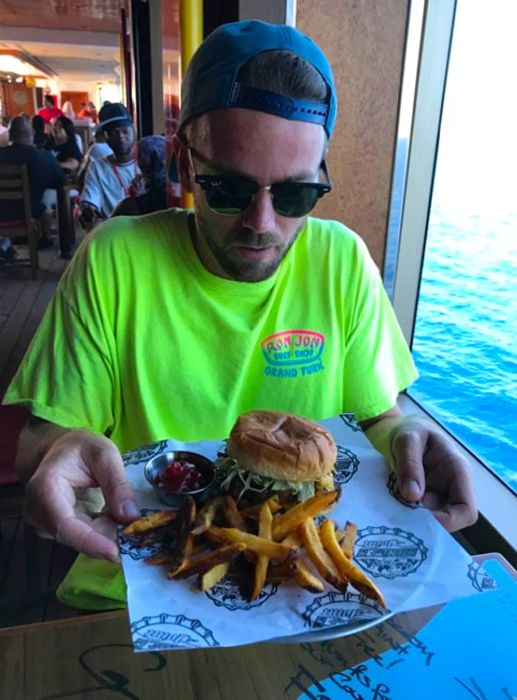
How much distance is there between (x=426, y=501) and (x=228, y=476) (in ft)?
1.49

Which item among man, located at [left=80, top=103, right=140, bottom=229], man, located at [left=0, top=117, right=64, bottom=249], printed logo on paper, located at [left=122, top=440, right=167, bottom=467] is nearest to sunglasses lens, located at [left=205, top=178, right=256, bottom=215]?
printed logo on paper, located at [left=122, top=440, right=167, bottom=467]

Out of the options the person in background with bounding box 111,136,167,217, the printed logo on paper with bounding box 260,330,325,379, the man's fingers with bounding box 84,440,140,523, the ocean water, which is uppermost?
the person in background with bounding box 111,136,167,217

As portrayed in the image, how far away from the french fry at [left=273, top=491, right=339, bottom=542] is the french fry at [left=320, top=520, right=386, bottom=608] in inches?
2.6

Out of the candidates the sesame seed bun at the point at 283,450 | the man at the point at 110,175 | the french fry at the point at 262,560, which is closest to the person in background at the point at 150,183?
the man at the point at 110,175

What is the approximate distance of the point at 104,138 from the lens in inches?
234

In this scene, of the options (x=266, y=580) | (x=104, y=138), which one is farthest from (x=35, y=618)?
(x=104, y=138)

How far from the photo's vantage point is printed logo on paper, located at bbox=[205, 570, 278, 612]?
41.8 inches

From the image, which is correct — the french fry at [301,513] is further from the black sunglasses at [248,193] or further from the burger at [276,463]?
the black sunglasses at [248,193]

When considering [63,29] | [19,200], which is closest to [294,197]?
[19,200]

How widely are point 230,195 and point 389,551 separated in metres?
0.87

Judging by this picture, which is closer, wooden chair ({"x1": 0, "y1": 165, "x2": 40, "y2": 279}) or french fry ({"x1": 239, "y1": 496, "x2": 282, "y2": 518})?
french fry ({"x1": 239, "y1": 496, "x2": 282, "y2": 518})

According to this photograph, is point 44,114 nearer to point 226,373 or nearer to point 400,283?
point 400,283

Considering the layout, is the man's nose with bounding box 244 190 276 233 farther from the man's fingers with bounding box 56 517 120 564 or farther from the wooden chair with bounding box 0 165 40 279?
the wooden chair with bounding box 0 165 40 279

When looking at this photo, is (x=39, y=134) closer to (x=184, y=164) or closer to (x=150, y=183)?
(x=150, y=183)
